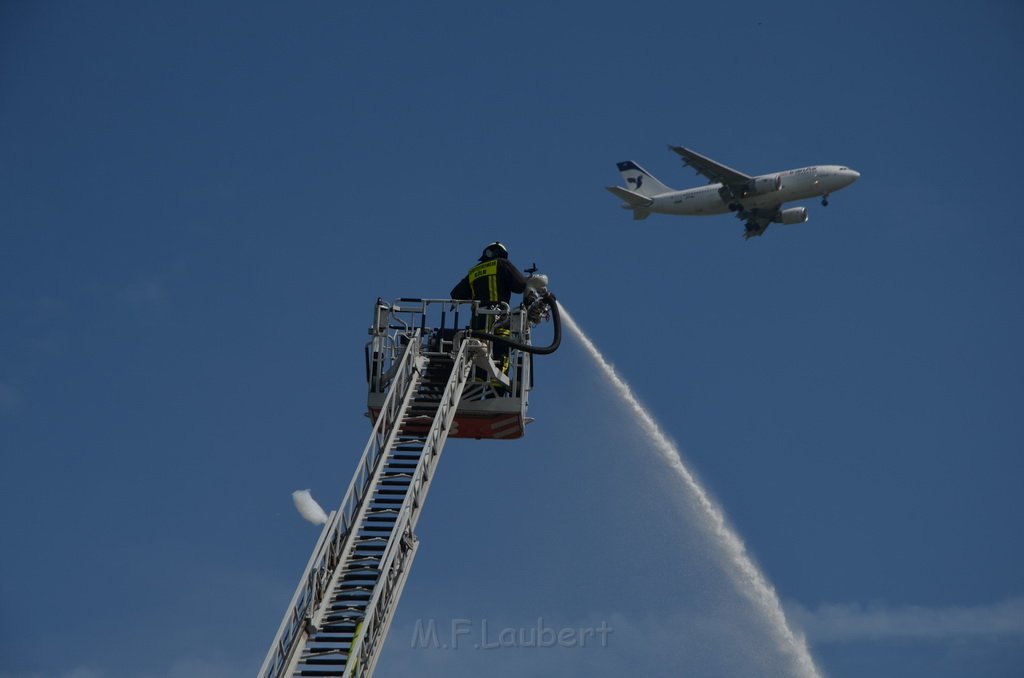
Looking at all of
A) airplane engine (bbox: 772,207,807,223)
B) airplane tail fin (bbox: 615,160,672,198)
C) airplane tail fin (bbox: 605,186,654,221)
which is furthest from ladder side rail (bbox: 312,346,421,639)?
airplane tail fin (bbox: 615,160,672,198)

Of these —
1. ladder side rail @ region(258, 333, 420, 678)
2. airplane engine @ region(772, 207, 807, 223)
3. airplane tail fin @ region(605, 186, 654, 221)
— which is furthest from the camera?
airplane tail fin @ region(605, 186, 654, 221)

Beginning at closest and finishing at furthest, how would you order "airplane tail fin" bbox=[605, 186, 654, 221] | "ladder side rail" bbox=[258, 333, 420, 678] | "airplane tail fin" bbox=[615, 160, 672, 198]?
"ladder side rail" bbox=[258, 333, 420, 678] < "airplane tail fin" bbox=[605, 186, 654, 221] < "airplane tail fin" bbox=[615, 160, 672, 198]

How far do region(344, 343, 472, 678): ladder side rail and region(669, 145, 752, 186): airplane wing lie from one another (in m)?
59.2

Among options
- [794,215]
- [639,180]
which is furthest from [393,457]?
[639,180]

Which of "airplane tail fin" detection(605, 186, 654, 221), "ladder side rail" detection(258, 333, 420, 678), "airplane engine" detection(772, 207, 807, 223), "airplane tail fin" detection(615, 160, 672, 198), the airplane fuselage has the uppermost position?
"airplane tail fin" detection(615, 160, 672, 198)

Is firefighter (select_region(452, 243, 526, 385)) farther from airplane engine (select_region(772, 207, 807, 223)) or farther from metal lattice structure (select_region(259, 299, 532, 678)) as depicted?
airplane engine (select_region(772, 207, 807, 223))

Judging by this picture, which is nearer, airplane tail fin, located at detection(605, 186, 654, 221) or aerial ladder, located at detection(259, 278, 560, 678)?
aerial ladder, located at detection(259, 278, 560, 678)

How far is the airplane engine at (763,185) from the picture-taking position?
3322 inches

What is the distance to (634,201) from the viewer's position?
9312 centimetres

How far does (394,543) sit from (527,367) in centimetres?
810

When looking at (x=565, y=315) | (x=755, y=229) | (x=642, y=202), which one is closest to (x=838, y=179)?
(x=755, y=229)

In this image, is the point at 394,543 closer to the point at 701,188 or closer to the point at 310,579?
the point at 310,579

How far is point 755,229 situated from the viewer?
283 feet

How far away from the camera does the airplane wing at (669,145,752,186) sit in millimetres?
85750
